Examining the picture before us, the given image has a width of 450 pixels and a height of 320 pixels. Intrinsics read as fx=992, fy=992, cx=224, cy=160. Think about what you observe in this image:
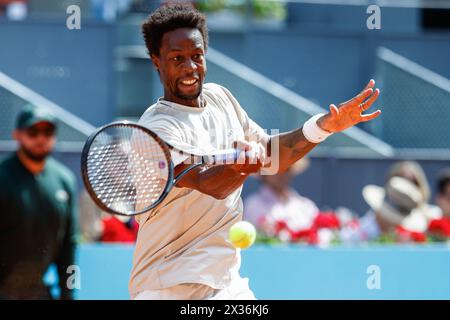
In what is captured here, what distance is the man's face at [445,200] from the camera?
7.62 metres

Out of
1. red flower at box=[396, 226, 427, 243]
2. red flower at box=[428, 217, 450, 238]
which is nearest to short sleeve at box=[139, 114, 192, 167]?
red flower at box=[396, 226, 427, 243]

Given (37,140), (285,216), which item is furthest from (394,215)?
(37,140)

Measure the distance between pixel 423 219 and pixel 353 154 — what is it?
155 centimetres

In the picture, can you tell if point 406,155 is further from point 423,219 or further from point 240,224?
point 240,224

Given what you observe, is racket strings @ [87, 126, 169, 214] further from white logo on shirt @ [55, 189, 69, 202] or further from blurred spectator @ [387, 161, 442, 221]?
blurred spectator @ [387, 161, 442, 221]

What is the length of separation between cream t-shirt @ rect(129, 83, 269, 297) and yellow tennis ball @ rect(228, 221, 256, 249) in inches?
1.9

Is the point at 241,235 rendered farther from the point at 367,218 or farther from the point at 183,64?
the point at 367,218

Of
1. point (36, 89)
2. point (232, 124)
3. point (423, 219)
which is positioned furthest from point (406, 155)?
point (232, 124)

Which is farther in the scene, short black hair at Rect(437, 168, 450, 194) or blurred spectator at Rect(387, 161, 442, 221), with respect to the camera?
short black hair at Rect(437, 168, 450, 194)

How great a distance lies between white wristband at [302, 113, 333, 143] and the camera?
152 inches

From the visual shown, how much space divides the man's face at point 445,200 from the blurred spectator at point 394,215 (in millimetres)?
366

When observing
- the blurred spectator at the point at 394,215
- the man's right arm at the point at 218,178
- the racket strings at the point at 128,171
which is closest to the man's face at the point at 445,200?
the blurred spectator at the point at 394,215

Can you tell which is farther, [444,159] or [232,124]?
[444,159]
